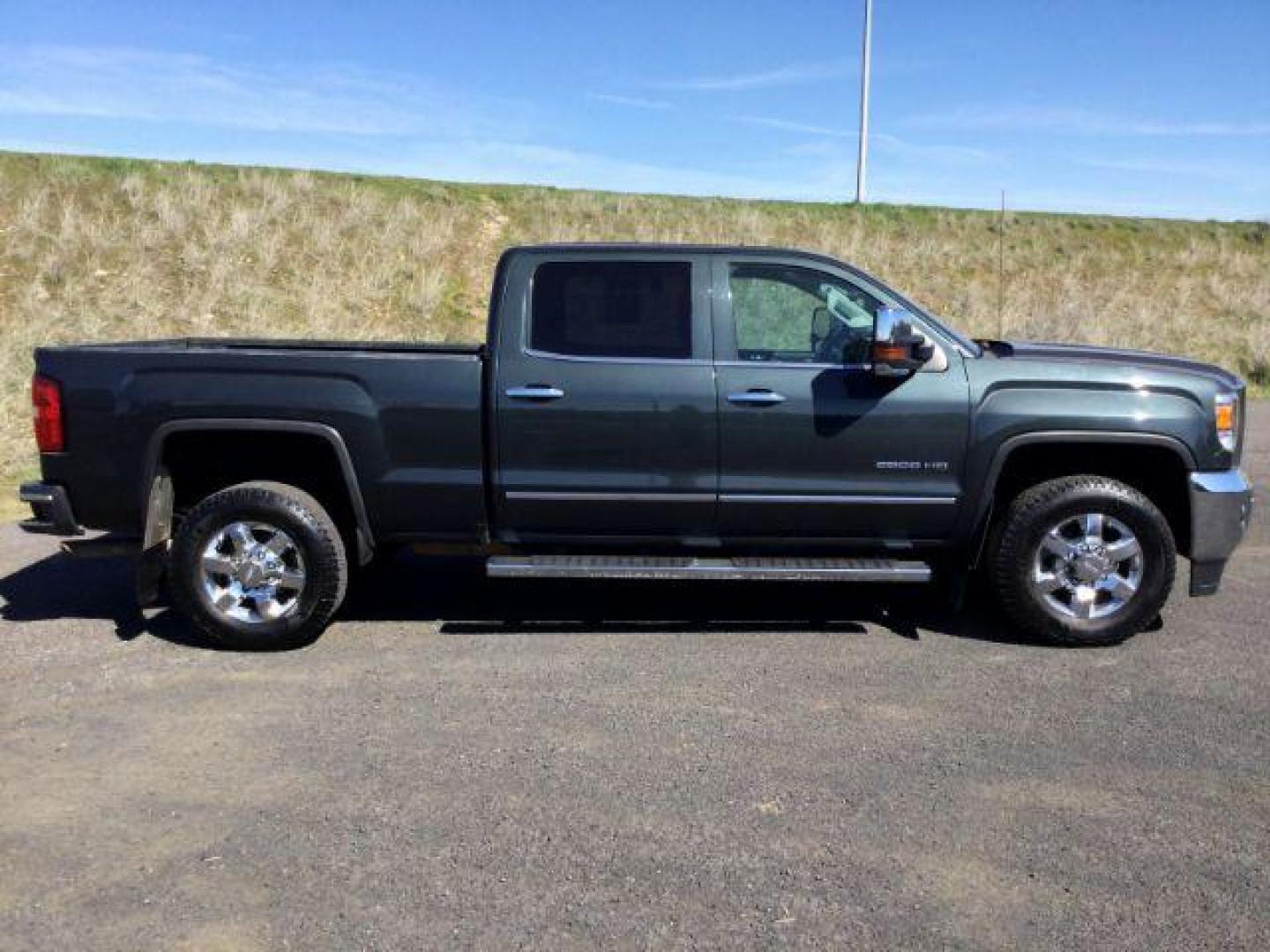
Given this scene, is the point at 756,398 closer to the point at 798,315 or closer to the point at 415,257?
the point at 798,315

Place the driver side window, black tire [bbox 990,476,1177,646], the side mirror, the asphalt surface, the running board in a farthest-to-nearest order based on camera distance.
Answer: the driver side window < black tire [bbox 990,476,1177,646] < the running board < the side mirror < the asphalt surface

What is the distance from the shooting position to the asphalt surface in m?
3.09

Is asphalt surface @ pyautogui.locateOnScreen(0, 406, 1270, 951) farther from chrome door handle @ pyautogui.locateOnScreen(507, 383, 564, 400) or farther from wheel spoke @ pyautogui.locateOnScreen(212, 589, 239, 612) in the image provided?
chrome door handle @ pyautogui.locateOnScreen(507, 383, 564, 400)

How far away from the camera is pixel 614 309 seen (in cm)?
556

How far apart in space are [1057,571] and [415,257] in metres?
21.1

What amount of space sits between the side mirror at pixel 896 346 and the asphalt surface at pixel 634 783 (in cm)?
138

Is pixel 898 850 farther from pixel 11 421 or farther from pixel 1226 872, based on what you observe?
pixel 11 421

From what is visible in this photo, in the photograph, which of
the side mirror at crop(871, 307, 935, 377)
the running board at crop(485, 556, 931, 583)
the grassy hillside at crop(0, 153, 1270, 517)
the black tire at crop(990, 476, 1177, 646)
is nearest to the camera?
the side mirror at crop(871, 307, 935, 377)

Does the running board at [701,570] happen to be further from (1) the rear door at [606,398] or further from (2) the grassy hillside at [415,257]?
(2) the grassy hillside at [415,257]

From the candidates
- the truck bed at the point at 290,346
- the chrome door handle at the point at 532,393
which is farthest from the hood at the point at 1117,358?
the truck bed at the point at 290,346

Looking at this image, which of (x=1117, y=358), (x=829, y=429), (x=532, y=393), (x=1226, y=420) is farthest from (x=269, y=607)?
(x=1226, y=420)

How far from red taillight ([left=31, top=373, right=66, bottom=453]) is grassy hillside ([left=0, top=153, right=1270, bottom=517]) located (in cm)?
492

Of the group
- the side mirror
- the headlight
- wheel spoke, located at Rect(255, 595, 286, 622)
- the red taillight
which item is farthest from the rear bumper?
the headlight

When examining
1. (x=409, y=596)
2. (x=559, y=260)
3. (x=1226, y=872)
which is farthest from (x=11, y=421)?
(x=1226, y=872)
